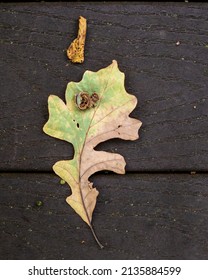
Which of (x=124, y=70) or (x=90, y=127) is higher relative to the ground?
(x=124, y=70)

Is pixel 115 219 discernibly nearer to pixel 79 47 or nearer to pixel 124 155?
pixel 124 155

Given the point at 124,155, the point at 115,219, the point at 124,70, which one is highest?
the point at 124,70

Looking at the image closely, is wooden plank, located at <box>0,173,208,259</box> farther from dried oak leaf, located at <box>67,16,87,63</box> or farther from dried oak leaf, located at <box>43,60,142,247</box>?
dried oak leaf, located at <box>67,16,87,63</box>

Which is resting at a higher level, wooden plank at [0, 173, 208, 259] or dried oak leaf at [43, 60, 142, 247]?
dried oak leaf at [43, 60, 142, 247]

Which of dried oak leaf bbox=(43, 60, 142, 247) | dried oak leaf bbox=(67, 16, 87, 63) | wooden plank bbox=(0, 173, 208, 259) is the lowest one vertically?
wooden plank bbox=(0, 173, 208, 259)

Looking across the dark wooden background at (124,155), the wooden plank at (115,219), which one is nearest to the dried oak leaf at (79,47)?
the dark wooden background at (124,155)

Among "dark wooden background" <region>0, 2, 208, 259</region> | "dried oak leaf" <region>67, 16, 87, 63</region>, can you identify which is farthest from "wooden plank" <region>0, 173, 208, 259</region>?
"dried oak leaf" <region>67, 16, 87, 63</region>

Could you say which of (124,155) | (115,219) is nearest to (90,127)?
(124,155)
